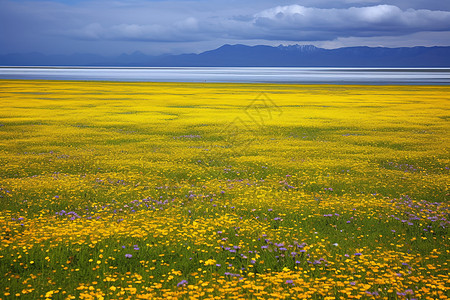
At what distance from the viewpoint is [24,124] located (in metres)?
32.3

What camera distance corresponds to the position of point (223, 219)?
453 inches

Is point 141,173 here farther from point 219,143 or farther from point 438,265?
point 438,265

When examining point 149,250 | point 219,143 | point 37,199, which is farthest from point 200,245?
point 219,143

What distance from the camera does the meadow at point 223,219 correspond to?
8.04 metres

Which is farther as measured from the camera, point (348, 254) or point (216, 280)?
point (348, 254)

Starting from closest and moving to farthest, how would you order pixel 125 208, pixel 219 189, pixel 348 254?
pixel 348 254 → pixel 125 208 → pixel 219 189

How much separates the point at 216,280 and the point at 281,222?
3611mm

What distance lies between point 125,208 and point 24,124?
23.7 meters

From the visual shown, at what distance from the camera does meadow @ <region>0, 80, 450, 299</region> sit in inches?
316

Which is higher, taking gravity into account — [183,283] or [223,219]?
[223,219]

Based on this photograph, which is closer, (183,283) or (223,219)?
(183,283)

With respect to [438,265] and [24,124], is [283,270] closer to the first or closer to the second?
[438,265]

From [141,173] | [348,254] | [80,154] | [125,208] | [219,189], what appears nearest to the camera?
[348,254]

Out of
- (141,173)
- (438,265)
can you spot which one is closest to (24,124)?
(141,173)
